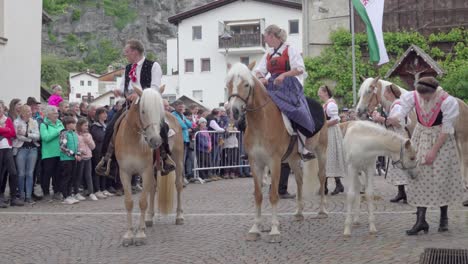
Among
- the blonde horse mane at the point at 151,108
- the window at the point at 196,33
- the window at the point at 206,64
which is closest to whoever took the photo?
the blonde horse mane at the point at 151,108

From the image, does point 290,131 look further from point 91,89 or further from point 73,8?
point 73,8

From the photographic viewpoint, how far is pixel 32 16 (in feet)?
68.9

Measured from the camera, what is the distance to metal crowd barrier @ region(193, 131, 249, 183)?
17.2 m

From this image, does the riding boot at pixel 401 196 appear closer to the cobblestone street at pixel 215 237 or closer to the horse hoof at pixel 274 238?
the cobblestone street at pixel 215 237

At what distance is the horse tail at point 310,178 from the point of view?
32.8ft

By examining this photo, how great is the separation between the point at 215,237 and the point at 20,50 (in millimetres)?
15313

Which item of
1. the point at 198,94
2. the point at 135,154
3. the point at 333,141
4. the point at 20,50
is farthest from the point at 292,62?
the point at 198,94

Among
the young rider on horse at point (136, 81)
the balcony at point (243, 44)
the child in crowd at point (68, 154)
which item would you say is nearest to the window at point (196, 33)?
the balcony at point (243, 44)

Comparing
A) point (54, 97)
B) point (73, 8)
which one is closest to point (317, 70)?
point (54, 97)

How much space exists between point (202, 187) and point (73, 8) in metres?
104

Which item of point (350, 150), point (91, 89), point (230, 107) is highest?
point (91, 89)

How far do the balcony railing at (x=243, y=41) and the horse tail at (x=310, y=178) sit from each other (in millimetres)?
52035

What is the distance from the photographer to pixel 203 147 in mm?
17172

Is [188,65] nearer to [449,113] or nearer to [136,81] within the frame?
[136,81]
